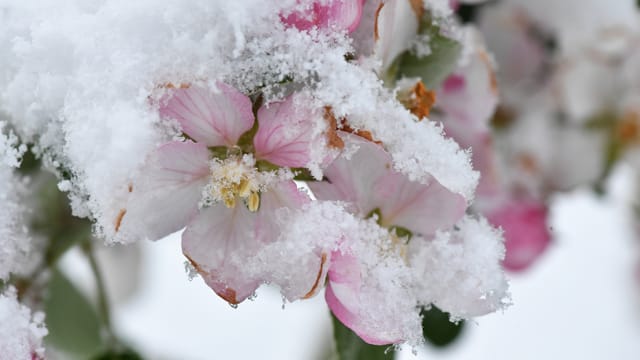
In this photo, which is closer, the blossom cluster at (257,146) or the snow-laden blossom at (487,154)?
the blossom cluster at (257,146)

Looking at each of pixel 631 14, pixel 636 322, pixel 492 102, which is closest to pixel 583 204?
pixel 636 322

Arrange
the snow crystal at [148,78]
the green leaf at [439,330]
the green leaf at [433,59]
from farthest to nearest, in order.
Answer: the green leaf at [439,330] → the green leaf at [433,59] → the snow crystal at [148,78]

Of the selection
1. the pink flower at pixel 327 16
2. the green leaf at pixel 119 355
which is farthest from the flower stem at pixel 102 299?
the pink flower at pixel 327 16

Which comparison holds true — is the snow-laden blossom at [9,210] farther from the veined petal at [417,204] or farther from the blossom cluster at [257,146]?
the veined petal at [417,204]

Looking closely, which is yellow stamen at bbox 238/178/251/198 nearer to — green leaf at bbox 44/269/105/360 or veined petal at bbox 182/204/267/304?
veined petal at bbox 182/204/267/304

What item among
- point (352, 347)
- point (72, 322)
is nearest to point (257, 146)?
point (352, 347)

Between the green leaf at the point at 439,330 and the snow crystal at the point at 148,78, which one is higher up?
the snow crystal at the point at 148,78

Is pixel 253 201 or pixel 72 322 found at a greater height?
pixel 253 201

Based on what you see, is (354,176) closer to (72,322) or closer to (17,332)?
(17,332)
